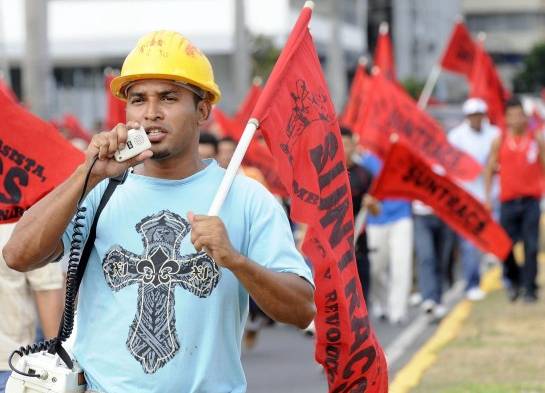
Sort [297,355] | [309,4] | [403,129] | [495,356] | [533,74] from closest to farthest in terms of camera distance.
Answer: [309,4]
[495,356]
[297,355]
[403,129]
[533,74]

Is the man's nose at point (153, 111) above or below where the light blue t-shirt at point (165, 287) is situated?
above

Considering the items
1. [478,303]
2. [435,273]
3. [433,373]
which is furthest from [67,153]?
[478,303]

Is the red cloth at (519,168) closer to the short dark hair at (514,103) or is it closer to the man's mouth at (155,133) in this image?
the short dark hair at (514,103)

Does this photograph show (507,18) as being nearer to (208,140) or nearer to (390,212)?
(390,212)

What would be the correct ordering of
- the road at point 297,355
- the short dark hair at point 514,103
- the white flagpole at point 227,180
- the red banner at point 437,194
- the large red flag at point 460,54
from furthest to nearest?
the large red flag at point 460,54 → the short dark hair at point 514,103 → the red banner at point 437,194 → the road at point 297,355 → the white flagpole at point 227,180

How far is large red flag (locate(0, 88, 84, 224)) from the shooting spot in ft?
21.6

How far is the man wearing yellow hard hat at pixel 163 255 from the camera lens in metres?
4.43

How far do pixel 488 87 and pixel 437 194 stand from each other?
7700mm

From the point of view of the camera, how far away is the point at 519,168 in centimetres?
1594

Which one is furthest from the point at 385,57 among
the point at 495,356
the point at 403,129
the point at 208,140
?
the point at 495,356

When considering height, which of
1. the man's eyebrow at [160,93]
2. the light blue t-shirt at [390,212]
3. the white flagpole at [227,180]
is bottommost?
the light blue t-shirt at [390,212]

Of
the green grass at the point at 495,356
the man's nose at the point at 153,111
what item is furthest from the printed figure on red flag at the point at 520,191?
the man's nose at the point at 153,111

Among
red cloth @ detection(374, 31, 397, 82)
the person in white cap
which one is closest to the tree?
red cloth @ detection(374, 31, 397, 82)

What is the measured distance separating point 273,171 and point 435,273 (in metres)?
2.14
